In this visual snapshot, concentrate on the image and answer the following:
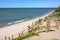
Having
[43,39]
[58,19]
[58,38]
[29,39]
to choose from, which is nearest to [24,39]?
[29,39]

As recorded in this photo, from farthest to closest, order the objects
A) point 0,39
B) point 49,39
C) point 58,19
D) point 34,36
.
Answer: point 58,19 < point 0,39 < point 34,36 < point 49,39

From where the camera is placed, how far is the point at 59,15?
2873 cm

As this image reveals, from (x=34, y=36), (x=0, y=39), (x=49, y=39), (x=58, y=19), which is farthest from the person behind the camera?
(x=58, y=19)

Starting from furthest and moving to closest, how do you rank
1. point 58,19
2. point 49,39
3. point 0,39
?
point 58,19
point 0,39
point 49,39

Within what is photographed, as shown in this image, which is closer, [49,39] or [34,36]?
[49,39]

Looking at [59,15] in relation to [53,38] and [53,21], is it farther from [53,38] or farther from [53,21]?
[53,38]

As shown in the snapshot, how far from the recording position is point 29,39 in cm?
1698

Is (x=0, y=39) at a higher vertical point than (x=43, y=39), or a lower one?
lower

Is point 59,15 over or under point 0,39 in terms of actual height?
over

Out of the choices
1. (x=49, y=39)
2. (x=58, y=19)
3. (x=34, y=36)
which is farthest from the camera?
Result: (x=58, y=19)

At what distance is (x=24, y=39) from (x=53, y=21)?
12.5 meters

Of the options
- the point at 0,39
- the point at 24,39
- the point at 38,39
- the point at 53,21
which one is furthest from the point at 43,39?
the point at 53,21

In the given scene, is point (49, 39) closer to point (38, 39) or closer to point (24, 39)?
point (38, 39)

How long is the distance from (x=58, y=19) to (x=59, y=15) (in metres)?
1.47
